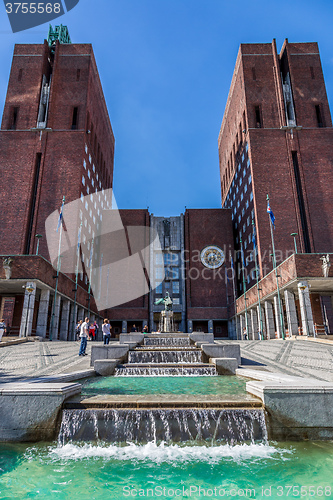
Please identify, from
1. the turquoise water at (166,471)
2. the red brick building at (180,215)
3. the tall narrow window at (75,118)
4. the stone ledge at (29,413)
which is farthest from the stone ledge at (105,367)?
the tall narrow window at (75,118)

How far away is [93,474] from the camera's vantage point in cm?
515

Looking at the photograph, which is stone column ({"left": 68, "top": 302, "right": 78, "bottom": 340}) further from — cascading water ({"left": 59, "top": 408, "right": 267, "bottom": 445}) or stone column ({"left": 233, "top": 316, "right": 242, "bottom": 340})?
cascading water ({"left": 59, "top": 408, "right": 267, "bottom": 445})

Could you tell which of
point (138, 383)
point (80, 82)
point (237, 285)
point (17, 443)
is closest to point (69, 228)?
point (80, 82)

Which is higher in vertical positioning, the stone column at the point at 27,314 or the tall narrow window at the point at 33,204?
the tall narrow window at the point at 33,204

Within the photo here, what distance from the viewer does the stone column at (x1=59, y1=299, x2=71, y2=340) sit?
37.0m

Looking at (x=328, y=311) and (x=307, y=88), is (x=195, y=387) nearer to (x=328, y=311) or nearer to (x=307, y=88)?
(x=328, y=311)

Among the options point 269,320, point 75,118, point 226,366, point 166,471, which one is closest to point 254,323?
point 269,320

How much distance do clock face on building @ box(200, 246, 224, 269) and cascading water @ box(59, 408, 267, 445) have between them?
50228mm

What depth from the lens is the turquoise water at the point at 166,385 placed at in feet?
29.9

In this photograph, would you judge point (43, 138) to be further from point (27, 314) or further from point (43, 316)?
point (27, 314)

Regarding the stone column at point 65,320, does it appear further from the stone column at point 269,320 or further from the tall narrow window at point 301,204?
the tall narrow window at point 301,204

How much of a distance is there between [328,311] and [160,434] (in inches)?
1343

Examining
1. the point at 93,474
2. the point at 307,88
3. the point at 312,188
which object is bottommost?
the point at 93,474

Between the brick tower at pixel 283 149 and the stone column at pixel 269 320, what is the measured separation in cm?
482
